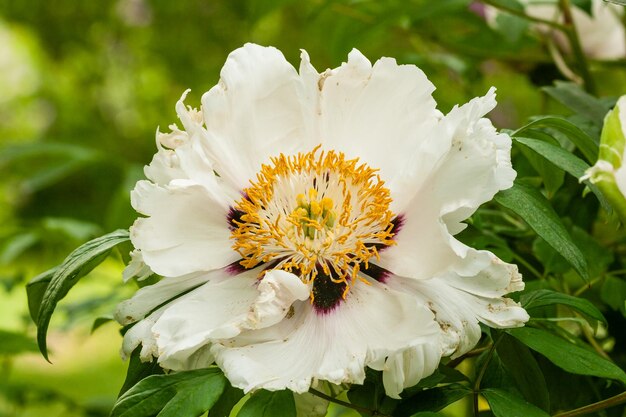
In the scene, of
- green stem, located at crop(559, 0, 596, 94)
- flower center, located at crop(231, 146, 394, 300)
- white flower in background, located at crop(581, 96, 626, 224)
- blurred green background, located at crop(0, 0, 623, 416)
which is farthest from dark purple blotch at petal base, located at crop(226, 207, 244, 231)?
green stem, located at crop(559, 0, 596, 94)

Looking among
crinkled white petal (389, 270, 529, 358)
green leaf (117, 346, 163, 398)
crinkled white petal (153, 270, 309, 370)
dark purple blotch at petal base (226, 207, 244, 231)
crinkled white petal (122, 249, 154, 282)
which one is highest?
crinkled white petal (122, 249, 154, 282)

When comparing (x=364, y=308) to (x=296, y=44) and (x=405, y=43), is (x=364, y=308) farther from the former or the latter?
(x=296, y=44)

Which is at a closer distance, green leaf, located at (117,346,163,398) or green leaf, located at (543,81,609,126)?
green leaf, located at (117,346,163,398)

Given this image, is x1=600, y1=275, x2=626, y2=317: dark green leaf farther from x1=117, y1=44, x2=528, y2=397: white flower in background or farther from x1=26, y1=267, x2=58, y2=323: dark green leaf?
x1=26, y1=267, x2=58, y2=323: dark green leaf

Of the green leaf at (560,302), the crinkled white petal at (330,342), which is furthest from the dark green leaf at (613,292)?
the crinkled white petal at (330,342)

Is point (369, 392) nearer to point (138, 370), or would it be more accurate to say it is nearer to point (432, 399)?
point (432, 399)

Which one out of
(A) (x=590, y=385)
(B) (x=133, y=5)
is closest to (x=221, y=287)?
(A) (x=590, y=385)
